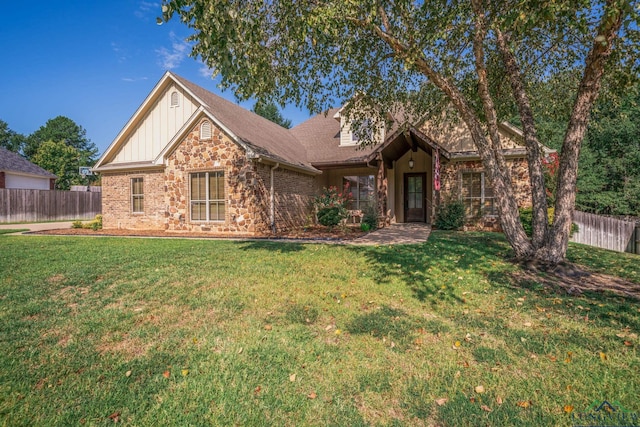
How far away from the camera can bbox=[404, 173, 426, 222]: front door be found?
15.2 metres

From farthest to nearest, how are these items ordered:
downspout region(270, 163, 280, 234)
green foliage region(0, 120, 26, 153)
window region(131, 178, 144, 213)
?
green foliage region(0, 120, 26, 153) → window region(131, 178, 144, 213) → downspout region(270, 163, 280, 234)

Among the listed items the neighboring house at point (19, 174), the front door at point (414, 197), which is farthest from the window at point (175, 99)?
the neighboring house at point (19, 174)

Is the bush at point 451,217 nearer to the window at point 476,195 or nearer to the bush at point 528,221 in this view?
the window at point 476,195

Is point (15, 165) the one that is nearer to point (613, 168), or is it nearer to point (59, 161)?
point (59, 161)

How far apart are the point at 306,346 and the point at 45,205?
26.4 metres

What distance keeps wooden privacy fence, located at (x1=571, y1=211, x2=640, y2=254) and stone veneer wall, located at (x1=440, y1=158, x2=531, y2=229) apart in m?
1.82

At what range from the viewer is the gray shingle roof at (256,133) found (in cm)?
1191

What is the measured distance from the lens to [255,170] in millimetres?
11328

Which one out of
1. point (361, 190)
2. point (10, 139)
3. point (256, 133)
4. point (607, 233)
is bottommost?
point (607, 233)

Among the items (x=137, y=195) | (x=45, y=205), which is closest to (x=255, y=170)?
(x=137, y=195)

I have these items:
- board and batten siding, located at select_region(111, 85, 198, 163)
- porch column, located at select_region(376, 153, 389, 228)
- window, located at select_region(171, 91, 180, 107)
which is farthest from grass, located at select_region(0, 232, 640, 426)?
window, located at select_region(171, 91, 180, 107)

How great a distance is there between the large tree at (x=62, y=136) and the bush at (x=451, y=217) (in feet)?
196

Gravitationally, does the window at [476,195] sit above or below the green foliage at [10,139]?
below

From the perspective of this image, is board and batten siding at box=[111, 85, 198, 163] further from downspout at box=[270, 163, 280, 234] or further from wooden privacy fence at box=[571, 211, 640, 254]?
wooden privacy fence at box=[571, 211, 640, 254]
